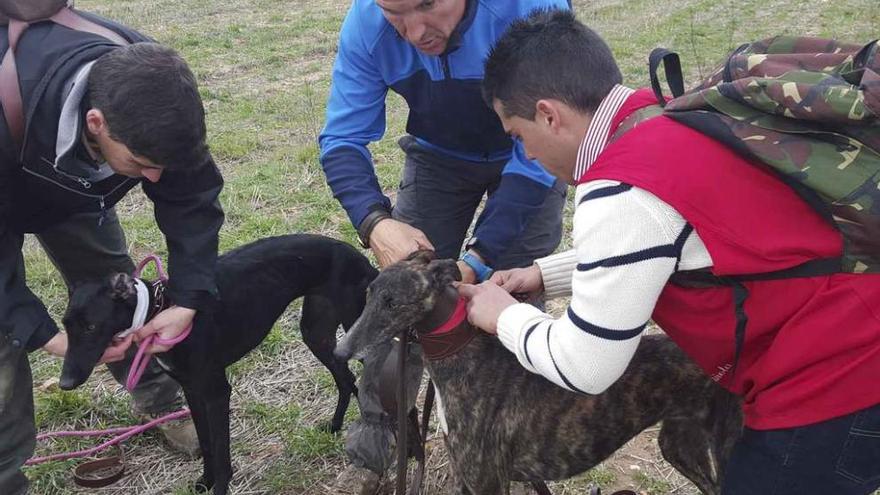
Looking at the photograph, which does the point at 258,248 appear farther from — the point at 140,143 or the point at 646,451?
the point at 646,451

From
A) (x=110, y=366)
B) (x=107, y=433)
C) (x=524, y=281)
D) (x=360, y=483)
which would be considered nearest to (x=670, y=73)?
(x=524, y=281)

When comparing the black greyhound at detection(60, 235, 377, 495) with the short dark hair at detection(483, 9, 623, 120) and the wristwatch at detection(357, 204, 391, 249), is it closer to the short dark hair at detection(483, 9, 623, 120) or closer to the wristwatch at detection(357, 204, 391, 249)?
the wristwatch at detection(357, 204, 391, 249)

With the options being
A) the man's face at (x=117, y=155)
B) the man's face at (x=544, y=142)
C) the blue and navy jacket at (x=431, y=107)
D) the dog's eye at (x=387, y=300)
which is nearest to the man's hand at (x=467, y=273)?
the blue and navy jacket at (x=431, y=107)

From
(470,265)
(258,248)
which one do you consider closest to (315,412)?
(258,248)

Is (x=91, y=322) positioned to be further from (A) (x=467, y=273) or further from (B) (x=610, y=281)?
(B) (x=610, y=281)

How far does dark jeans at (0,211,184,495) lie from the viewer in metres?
3.54

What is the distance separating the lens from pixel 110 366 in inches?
175

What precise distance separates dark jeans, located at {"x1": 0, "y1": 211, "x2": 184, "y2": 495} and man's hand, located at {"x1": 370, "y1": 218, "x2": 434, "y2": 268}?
4.91ft

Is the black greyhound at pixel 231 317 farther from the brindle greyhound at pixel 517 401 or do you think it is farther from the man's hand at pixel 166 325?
the brindle greyhound at pixel 517 401

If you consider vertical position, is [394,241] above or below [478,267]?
above

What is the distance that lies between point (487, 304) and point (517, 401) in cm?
61

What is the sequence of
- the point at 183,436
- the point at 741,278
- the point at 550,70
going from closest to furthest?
the point at 741,278 → the point at 550,70 → the point at 183,436

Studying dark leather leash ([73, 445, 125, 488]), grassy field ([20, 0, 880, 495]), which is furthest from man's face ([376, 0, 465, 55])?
dark leather leash ([73, 445, 125, 488])

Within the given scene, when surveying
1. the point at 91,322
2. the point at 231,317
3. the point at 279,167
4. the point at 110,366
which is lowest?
the point at 279,167
